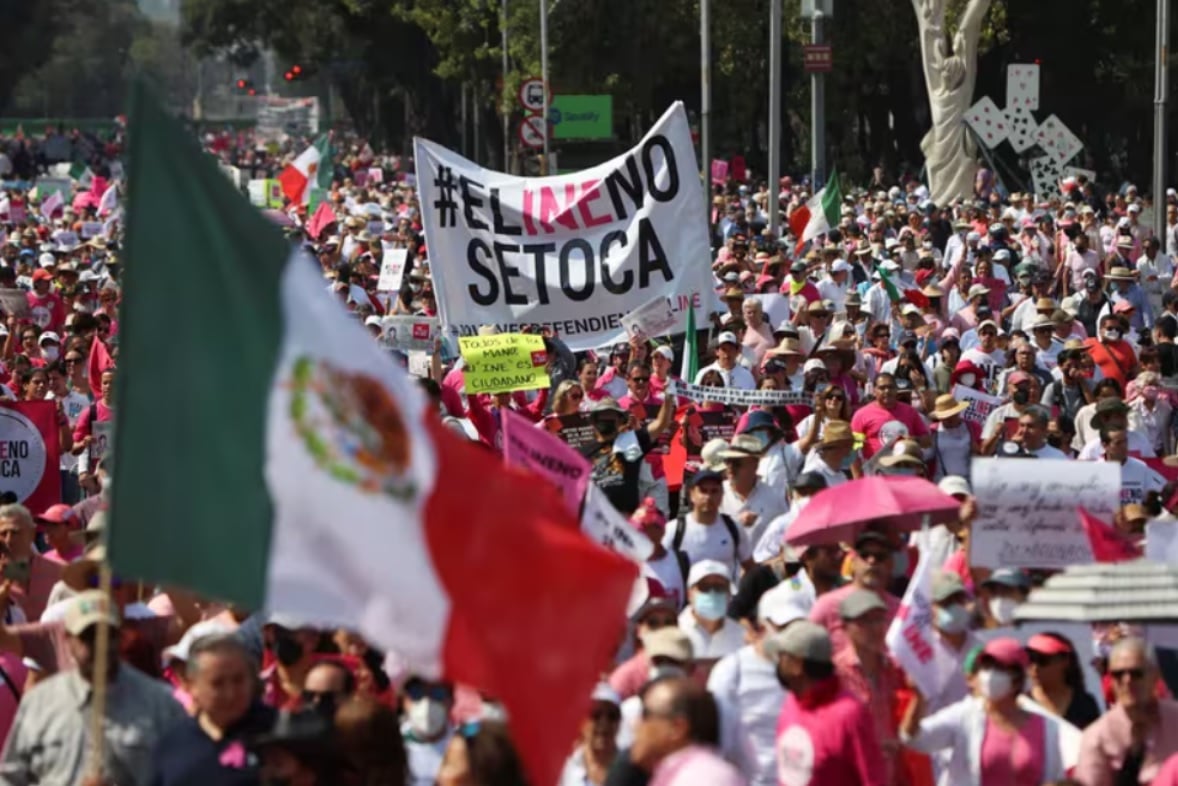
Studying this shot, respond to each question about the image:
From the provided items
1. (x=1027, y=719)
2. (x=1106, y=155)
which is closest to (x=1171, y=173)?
(x=1106, y=155)

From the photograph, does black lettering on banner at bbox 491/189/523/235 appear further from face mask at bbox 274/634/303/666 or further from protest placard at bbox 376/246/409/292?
face mask at bbox 274/634/303/666

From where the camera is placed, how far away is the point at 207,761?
7.22m

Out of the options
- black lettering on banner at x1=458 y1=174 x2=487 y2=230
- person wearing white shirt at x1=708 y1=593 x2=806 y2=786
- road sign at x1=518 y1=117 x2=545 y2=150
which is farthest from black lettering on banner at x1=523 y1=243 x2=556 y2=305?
road sign at x1=518 y1=117 x2=545 y2=150

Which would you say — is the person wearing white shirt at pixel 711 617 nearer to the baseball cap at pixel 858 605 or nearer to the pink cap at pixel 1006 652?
the baseball cap at pixel 858 605

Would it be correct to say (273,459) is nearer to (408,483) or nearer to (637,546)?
(408,483)

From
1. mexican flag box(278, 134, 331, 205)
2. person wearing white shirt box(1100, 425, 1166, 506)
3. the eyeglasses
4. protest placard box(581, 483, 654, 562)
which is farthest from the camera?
mexican flag box(278, 134, 331, 205)

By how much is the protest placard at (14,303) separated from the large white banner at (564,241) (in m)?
6.70

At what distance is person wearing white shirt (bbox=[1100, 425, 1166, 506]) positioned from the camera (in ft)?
43.1

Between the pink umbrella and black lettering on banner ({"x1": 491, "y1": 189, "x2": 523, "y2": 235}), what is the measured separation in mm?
6047

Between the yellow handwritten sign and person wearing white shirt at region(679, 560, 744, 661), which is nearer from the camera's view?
person wearing white shirt at region(679, 560, 744, 661)

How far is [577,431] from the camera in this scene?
13406mm

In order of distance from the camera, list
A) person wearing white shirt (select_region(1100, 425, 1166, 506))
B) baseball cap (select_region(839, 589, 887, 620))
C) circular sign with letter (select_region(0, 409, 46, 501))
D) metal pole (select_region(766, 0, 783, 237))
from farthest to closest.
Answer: metal pole (select_region(766, 0, 783, 237)), circular sign with letter (select_region(0, 409, 46, 501)), person wearing white shirt (select_region(1100, 425, 1166, 506)), baseball cap (select_region(839, 589, 887, 620))

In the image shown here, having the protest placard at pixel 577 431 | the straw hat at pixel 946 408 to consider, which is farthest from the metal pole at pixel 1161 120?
the protest placard at pixel 577 431

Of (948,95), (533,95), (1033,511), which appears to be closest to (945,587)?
(1033,511)
